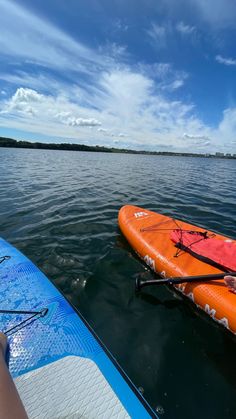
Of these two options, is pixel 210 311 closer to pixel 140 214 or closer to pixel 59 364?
pixel 59 364

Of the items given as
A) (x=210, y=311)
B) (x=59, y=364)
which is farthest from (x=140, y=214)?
(x=59, y=364)

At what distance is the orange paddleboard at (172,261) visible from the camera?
127 inches

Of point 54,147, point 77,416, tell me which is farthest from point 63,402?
point 54,147

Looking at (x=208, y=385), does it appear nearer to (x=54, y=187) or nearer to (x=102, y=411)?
(x=102, y=411)

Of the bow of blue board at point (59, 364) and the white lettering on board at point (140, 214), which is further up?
the white lettering on board at point (140, 214)

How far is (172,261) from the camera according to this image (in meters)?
4.23

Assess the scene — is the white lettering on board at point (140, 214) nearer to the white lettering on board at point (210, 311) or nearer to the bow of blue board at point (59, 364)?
the white lettering on board at point (210, 311)

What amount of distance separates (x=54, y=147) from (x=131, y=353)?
314 feet

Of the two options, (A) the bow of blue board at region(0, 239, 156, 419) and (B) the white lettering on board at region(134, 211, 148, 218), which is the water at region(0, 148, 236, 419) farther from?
(B) the white lettering on board at region(134, 211, 148, 218)

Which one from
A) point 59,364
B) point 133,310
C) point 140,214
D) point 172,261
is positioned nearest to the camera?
point 59,364

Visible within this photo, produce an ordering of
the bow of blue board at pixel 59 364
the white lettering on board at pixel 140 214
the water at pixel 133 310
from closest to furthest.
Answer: the bow of blue board at pixel 59 364, the water at pixel 133 310, the white lettering on board at pixel 140 214

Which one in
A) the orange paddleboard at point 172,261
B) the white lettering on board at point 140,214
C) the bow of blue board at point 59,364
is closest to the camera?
the bow of blue board at point 59,364

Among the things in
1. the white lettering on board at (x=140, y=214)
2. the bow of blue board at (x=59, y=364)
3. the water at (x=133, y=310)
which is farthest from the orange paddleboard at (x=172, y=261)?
the bow of blue board at (x=59, y=364)

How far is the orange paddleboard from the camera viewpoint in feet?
10.6
